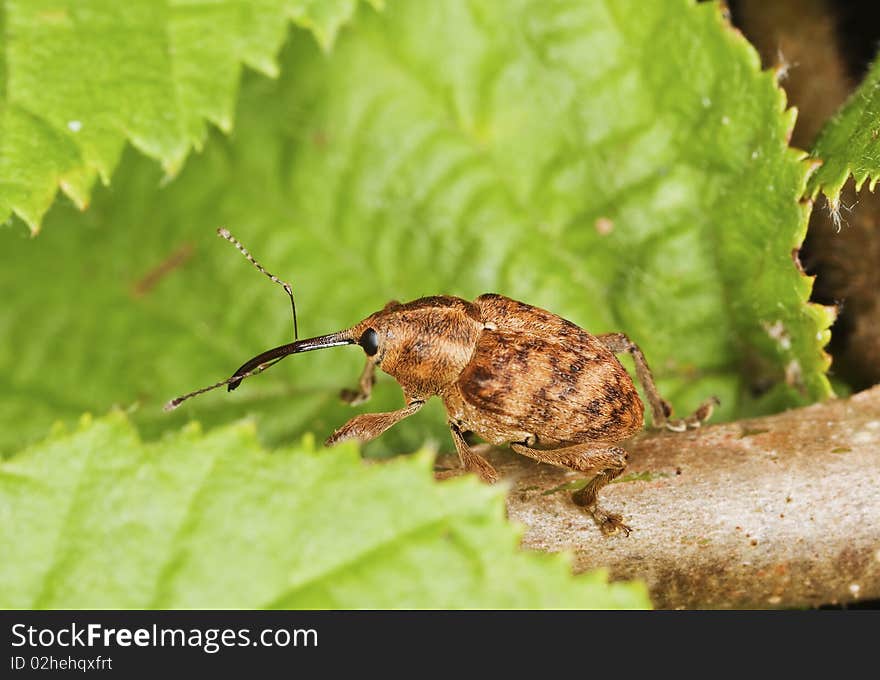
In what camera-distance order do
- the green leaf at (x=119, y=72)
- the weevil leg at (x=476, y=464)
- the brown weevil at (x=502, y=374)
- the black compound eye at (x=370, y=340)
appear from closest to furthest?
the green leaf at (x=119, y=72) → the weevil leg at (x=476, y=464) → the brown weevil at (x=502, y=374) → the black compound eye at (x=370, y=340)

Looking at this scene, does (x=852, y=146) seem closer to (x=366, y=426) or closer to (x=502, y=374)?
(x=502, y=374)

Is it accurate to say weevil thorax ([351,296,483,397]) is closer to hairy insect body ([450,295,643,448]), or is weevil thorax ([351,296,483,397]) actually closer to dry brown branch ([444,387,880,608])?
hairy insect body ([450,295,643,448])

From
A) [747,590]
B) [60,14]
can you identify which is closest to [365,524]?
[747,590]

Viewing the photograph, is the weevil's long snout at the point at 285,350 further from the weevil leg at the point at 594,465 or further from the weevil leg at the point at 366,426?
the weevil leg at the point at 594,465

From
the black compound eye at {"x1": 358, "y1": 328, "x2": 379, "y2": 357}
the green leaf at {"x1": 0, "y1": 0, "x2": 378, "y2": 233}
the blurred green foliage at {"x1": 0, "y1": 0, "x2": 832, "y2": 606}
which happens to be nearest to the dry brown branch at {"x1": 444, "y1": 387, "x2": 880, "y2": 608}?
the blurred green foliage at {"x1": 0, "y1": 0, "x2": 832, "y2": 606}

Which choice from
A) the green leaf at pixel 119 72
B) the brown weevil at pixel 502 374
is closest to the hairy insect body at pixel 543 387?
the brown weevil at pixel 502 374

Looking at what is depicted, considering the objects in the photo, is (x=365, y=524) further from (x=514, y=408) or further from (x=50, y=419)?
(x=50, y=419)

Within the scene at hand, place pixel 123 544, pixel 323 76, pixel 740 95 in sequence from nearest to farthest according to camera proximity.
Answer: pixel 123 544 < pixel 740 95 < pixel 323 76

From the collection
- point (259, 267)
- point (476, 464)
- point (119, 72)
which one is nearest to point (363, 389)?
point (259, 267)
